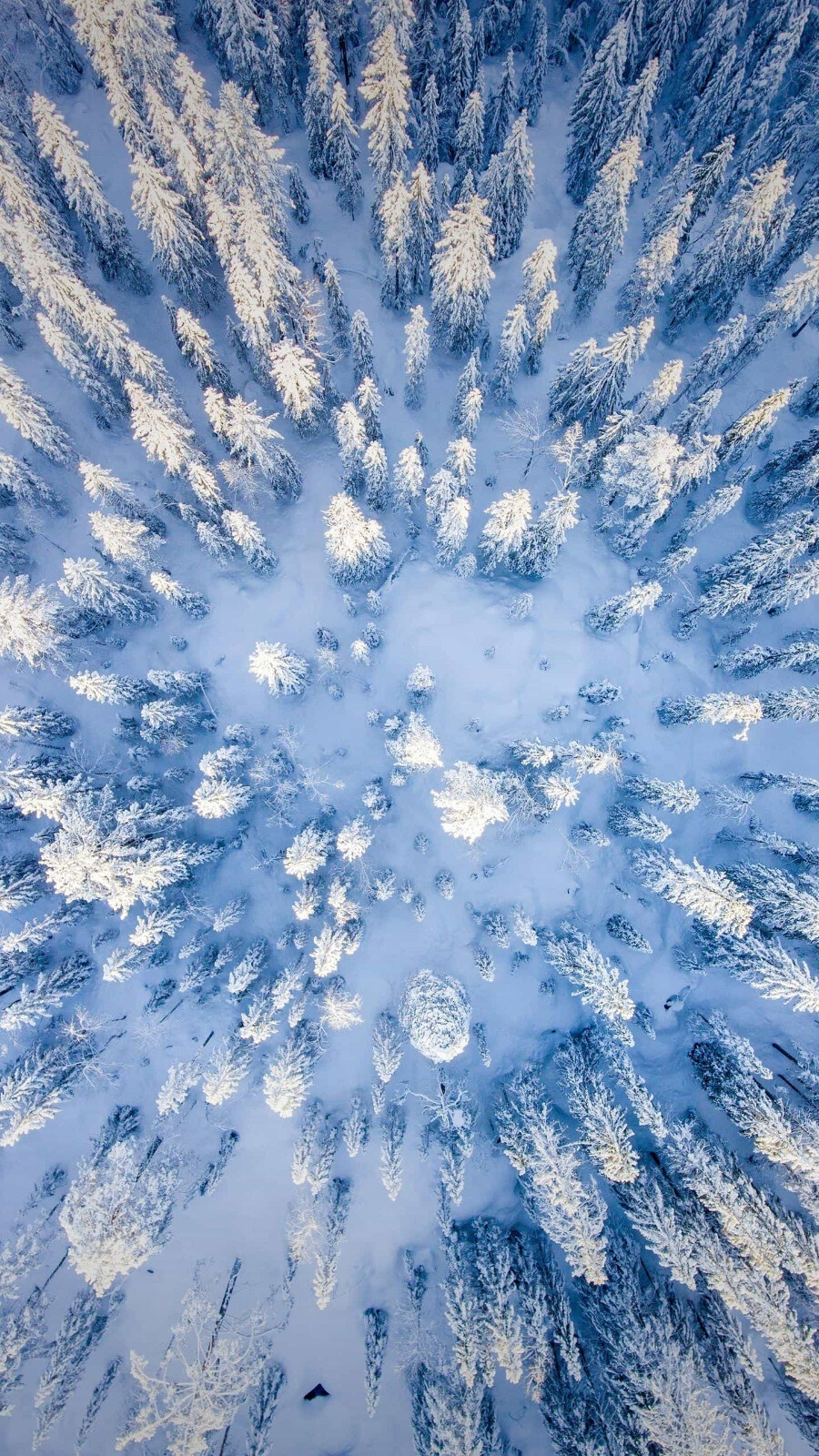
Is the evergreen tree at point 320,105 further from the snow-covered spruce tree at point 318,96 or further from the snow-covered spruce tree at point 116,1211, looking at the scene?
the snow-covered spruce tree at point 116,1211

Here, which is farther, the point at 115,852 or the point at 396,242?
the point at 396,242

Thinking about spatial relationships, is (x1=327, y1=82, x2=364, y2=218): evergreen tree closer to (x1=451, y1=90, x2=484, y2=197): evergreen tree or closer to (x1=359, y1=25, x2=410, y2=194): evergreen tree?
(x1=359, y1=25, x2=410, y2=194): evergreen tree

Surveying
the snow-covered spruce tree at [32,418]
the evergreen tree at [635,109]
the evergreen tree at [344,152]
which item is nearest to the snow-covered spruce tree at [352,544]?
the snow-covered spruce tree at [32,418]

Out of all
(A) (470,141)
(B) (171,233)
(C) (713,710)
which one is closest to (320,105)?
(A) (470,141)

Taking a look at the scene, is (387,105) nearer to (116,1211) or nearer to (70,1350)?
(116,1211)

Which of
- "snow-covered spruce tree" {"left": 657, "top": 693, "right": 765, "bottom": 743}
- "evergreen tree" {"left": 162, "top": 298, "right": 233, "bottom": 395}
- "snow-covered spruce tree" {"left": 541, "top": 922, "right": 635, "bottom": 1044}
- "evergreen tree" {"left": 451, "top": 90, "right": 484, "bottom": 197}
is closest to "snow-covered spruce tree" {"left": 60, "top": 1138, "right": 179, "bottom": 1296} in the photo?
"snow-covered spruce tree" {"left": 541, "top": 922, "right": 635, "bottom": 1044}
